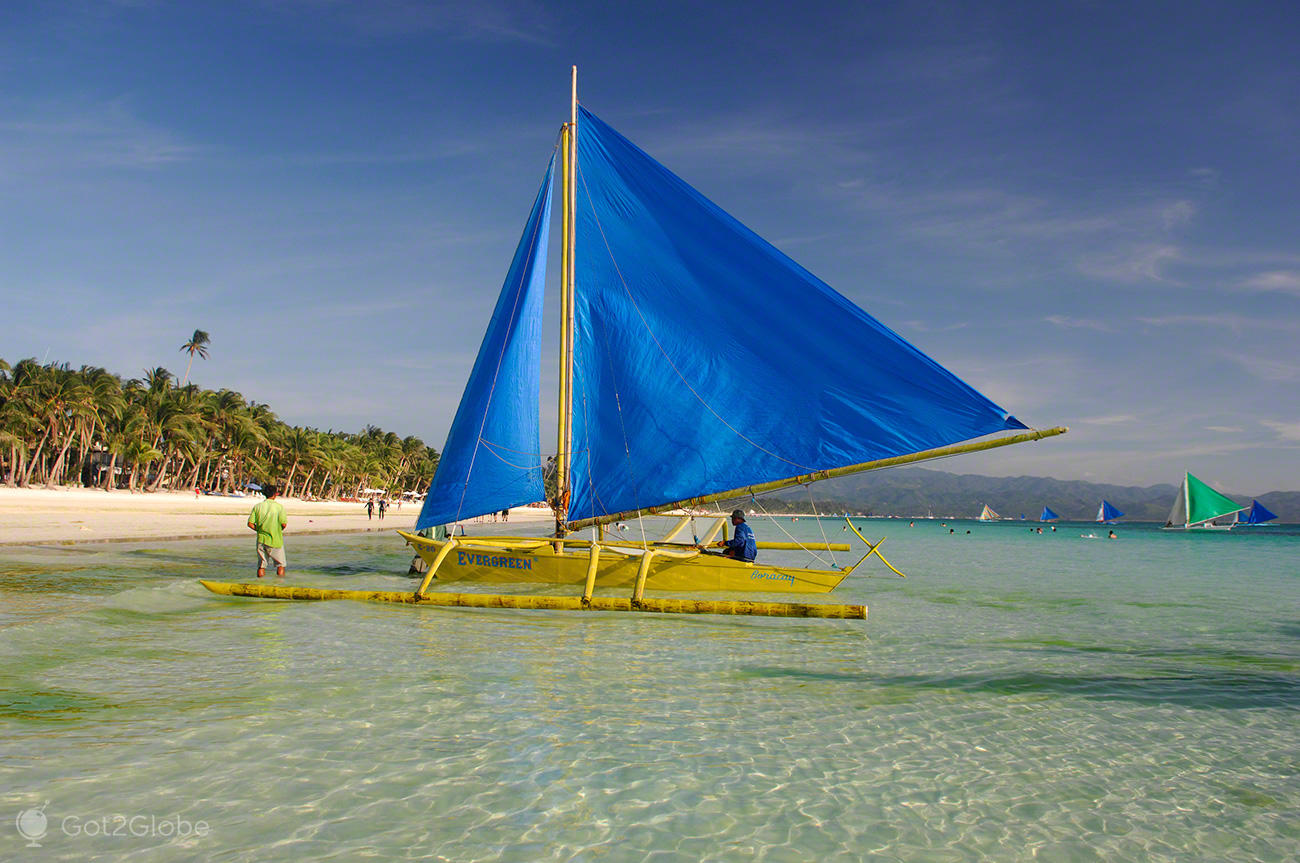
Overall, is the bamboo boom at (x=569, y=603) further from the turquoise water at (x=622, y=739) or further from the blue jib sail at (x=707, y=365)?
the blue jib sail at (x=707, y=365)

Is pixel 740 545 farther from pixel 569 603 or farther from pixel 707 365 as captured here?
pixel 569 603

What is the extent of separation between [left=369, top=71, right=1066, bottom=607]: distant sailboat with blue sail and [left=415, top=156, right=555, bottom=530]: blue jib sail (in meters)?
0.04

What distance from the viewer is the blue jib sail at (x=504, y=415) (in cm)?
1576

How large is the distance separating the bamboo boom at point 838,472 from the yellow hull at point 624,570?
961 millimetres

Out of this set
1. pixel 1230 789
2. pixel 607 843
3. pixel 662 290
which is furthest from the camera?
pixel 662 290

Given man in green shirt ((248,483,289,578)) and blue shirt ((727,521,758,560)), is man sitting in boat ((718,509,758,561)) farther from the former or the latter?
man in green shirt ((248,483,289,578))

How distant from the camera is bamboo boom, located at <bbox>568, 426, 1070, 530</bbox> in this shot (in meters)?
12.6

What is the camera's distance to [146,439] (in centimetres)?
6944

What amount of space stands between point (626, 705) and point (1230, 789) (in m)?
4.92

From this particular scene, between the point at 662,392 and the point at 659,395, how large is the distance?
8cm

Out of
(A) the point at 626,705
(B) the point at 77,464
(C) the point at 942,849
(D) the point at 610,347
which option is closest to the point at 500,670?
(A) the point at 626,705

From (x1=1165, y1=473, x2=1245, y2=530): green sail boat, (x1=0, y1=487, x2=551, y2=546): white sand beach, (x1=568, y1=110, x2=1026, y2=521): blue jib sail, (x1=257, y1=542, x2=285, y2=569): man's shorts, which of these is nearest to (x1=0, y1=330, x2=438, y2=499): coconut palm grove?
(x1=0, y1=487, x2=551, y2=546): white sand beach

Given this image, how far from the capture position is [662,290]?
14.7m

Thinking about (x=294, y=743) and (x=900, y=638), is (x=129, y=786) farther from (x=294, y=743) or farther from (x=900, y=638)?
(x=900, y=638)
